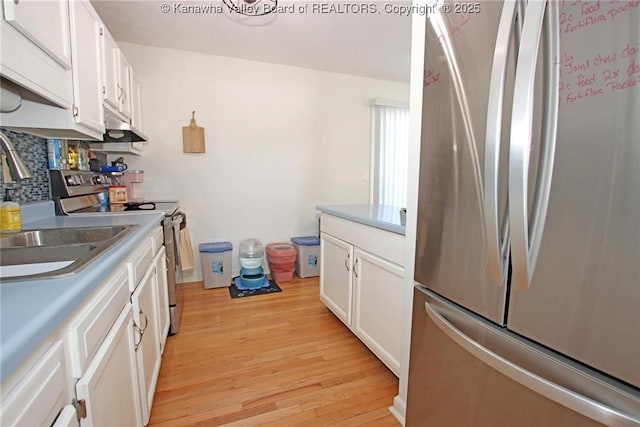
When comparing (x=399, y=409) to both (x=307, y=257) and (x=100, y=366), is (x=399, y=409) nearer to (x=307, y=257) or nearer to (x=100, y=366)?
(x=100, y=366)

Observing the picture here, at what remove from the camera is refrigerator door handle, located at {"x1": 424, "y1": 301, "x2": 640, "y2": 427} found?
2.02 ft

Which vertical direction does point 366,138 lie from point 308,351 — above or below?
above

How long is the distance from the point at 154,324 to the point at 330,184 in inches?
102

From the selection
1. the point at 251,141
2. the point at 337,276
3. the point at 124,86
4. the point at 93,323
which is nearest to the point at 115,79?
the point at 124,86

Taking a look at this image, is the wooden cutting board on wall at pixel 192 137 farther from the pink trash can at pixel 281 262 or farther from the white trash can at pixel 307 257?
the white trash can at pixel 307 257

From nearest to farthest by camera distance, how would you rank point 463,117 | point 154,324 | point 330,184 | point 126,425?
point 463,117 < point 126,425 < point 154,324 < point 330,184

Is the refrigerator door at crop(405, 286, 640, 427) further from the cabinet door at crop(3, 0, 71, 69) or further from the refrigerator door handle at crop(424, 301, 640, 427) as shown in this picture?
the cabinet door at crop(3, 0, 71, 69)

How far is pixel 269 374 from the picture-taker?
175cm

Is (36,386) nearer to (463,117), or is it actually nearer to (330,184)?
(463,117)

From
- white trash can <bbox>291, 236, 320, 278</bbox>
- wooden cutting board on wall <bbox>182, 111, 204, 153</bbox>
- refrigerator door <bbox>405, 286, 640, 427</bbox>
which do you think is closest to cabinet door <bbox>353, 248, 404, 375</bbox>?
refrigerator door <bbox>405, 286, 640, 427</bbox>

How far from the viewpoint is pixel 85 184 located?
2.18 meters

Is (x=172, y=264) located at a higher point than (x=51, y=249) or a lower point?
lower

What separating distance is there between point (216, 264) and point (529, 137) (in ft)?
9.48

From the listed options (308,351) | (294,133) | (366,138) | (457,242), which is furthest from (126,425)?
(366,138)
